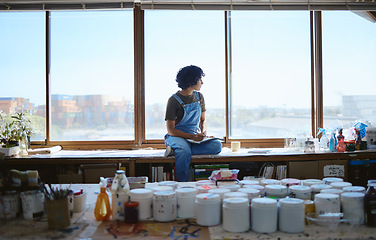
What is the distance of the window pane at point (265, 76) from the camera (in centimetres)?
472

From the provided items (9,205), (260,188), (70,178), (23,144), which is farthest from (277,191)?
(23,144)

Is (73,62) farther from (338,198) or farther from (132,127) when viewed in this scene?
(338,198)

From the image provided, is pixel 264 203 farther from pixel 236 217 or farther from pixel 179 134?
pixel 179 134

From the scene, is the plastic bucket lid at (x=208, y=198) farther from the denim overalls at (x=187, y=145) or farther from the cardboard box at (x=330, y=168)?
the cardboard box at (x=330, y=168)

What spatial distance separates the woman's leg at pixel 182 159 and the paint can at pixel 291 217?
91.4 inches

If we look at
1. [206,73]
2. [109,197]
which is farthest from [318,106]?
[109,197]

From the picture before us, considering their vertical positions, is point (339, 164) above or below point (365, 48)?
below

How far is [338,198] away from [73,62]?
3.86m

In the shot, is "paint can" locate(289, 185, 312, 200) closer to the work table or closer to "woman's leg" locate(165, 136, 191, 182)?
the work table

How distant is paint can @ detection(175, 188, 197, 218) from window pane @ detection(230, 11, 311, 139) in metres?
3.03

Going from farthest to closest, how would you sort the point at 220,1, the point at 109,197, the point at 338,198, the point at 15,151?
the point at 220,1 → the point at 15,151 → the point at 109,197 → the point at 338,198

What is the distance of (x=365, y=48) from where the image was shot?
4.83 meters

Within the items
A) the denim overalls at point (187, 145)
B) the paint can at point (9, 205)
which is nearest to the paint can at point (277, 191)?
the paint can at point (9, 205)

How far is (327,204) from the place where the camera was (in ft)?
5.39
